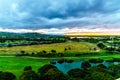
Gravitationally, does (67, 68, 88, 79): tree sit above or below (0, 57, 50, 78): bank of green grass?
above

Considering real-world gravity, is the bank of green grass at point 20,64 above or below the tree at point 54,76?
below

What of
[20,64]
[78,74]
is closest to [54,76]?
[78,74]

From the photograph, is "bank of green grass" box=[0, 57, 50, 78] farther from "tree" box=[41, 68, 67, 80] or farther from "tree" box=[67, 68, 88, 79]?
"tree" box=[41, 68, 67, 80]

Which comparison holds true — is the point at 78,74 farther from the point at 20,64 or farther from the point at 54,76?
the point at 20,64

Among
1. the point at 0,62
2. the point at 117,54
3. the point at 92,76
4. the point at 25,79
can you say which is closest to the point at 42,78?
the point at 25,79

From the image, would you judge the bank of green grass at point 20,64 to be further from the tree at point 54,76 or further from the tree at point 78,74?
the tree at point 54,76

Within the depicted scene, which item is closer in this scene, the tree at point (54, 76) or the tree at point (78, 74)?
the tree at point (54, 76)

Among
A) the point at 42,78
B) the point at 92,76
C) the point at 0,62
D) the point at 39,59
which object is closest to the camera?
the point at 92,76

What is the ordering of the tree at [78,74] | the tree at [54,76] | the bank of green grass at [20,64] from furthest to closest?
1. the bank of green grass at [20,64]
2. the tree at [78,74]
3. the tree at [54,76]

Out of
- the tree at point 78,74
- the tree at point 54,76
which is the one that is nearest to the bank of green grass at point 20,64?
the tree at point 78,74

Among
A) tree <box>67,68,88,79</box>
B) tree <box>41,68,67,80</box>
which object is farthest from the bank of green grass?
tree <box>41,68,67,80</box>

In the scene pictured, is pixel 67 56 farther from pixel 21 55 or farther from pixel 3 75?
pixel 3 75
